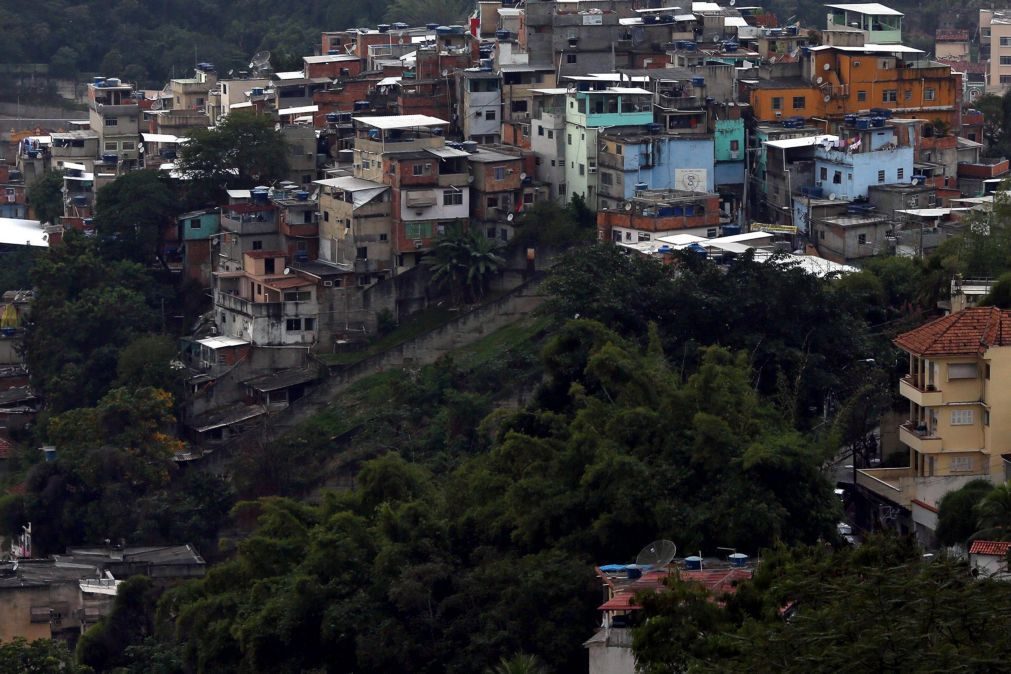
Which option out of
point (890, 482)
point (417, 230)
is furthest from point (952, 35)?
point (890, 482)

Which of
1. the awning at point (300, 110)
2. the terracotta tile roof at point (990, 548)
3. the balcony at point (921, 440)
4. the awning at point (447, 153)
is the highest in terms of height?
the awning at point (300, 110)

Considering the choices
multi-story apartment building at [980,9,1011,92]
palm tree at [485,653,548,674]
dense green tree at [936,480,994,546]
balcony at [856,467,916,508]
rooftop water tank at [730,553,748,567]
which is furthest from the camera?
multi-story apartment building at [980,9,1011,92]

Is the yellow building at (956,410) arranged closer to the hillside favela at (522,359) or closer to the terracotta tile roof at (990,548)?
the hillside favela at (522,359)

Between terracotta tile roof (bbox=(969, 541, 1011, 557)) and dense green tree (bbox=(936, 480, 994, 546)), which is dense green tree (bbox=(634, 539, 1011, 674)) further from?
dense green tree (bbox=(936, 480, 994, 546))

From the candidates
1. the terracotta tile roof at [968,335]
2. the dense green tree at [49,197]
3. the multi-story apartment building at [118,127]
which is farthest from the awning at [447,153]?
the terracotta tile roof at [968,335]

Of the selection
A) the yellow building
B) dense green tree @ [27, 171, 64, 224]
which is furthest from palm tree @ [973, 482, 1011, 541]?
dense green tree @ [27, 171, 64, 224]

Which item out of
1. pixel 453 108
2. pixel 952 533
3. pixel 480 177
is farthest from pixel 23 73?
pixel 952 533
